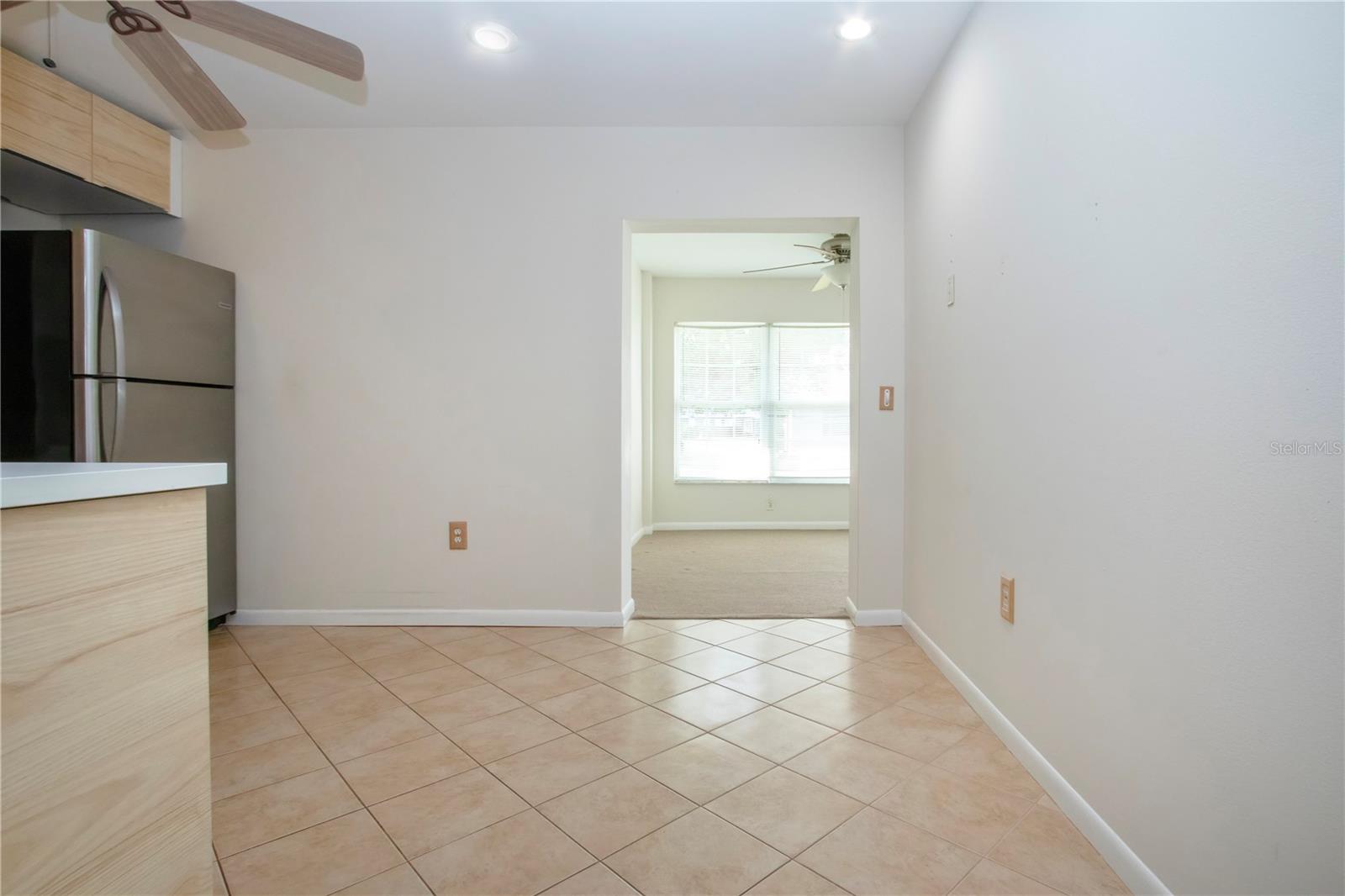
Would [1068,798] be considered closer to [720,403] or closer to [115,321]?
[115,321]

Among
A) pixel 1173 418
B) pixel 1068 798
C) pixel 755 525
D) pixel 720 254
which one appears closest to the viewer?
pixel 1173 418

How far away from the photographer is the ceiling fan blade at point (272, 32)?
154cm

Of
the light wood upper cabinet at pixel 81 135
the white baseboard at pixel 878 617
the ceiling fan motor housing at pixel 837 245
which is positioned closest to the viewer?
the light wood upper cabinet at pixel 81 135

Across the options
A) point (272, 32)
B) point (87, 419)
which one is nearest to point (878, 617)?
point (272, 32)

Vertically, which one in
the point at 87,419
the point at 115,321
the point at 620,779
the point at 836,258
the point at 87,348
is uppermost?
the point at 836,258

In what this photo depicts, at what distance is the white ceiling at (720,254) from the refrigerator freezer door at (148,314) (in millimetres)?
2416

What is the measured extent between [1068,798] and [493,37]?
2.94m

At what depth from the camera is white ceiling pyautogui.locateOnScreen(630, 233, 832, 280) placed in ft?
15.6

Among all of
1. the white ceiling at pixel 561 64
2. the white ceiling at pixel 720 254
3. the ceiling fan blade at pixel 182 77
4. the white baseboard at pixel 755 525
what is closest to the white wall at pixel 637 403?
the white ceiling at pixel 720 254

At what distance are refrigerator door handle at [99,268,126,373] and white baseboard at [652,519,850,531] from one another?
14.2 feet

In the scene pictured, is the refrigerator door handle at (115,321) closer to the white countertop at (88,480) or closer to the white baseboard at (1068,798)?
the white countertop at (88,480)

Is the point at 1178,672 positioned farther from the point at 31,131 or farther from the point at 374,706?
the point at 31,131

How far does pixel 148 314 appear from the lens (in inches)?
101

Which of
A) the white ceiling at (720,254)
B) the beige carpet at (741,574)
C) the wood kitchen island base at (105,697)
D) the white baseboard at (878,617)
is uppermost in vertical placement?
the white ceiling at (720,254)
